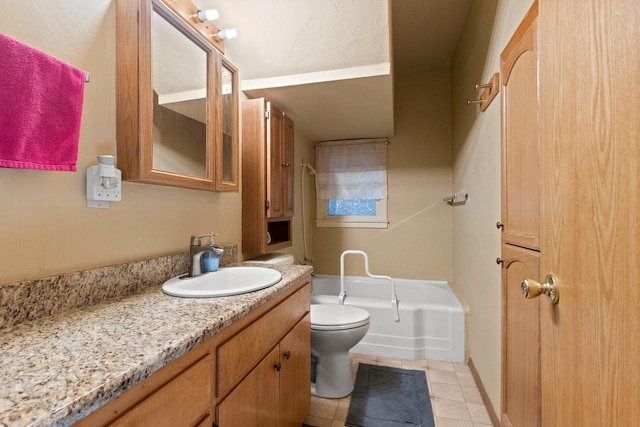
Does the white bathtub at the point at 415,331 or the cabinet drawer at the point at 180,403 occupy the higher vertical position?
the cabinet drawer at the point at 180,403

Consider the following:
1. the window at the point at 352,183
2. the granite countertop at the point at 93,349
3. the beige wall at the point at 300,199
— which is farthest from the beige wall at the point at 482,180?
the beige wall at the point at 300,199

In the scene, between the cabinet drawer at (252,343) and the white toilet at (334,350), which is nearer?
the cabinet drawer at (252,343)

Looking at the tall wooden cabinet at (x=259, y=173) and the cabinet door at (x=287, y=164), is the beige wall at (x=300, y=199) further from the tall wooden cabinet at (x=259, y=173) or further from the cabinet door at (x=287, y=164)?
the tall wooden cabinet at (x=259, y=173)

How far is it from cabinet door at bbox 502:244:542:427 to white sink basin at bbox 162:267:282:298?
0.96m

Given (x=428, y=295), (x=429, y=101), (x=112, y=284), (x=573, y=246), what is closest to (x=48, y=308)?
(x=112, y=284)

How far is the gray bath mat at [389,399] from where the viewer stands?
1579 millimetres

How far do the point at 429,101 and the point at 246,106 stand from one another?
6.83ft

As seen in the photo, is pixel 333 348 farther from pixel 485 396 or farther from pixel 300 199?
pixel 300 199

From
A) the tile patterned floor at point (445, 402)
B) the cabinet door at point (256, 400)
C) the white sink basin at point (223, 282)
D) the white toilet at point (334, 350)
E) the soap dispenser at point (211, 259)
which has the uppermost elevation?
the soap dispenser at point (211, 259)

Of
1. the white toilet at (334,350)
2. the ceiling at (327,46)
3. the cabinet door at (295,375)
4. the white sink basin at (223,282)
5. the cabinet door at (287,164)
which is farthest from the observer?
the cabinet door at (287,164)

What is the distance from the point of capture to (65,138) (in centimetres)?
81

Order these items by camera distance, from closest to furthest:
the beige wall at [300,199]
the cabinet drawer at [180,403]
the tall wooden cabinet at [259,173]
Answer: the cabinet drawer at [180,403] → the tall wooden cabinet at [259,173] → the beige wall at [300,199]

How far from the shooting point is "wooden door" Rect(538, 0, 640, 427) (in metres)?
0.43

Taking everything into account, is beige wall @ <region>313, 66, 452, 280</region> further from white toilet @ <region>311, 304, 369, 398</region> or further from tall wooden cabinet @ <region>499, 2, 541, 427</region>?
tall wooden cabinet @ <region>499, 2, 541, 427</region>
